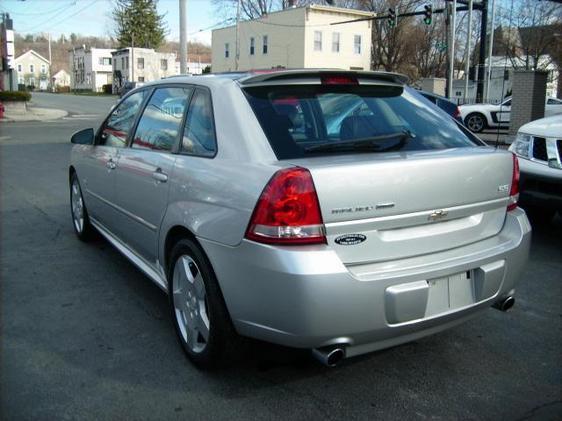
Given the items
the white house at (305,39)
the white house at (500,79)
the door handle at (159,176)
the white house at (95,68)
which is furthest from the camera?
the white house at (95,68)

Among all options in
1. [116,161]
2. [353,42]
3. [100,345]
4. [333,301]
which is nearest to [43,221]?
[116,161]

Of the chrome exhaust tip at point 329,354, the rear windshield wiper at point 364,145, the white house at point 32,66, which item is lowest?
the chrome exhaust tip at point 329,354

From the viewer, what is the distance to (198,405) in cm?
290

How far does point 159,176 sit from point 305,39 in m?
43.8

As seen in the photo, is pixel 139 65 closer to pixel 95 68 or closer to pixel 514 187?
pixel 95 68

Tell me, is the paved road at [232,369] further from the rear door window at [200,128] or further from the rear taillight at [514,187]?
the rear door window at [200,128]

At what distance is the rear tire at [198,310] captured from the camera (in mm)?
2967

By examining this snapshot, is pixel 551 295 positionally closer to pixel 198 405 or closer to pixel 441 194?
pixel 441 194

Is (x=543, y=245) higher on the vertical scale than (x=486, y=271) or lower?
lower

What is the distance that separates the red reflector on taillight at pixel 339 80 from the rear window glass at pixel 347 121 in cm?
3

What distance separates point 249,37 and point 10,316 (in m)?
49.3

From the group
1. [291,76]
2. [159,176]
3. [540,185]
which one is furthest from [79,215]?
[540,185]

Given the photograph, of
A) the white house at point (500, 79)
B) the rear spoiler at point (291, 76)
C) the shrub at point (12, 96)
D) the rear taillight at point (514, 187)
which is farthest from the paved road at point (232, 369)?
the white house at point (500, 79)

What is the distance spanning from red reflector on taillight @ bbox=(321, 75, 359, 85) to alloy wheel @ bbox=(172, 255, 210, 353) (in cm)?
127
